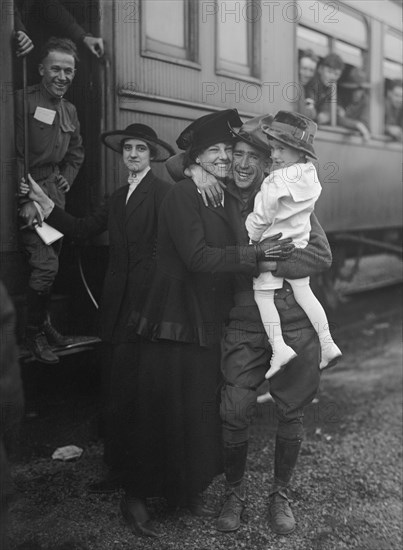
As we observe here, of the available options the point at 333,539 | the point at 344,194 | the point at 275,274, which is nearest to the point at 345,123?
the point at 344,194

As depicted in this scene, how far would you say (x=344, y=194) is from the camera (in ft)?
16.9

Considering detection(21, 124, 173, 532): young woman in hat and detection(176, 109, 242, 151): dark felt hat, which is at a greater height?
detection(176, 109, 242, 151): dark felt hat

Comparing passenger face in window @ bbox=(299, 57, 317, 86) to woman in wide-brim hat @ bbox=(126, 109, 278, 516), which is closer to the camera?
woman in wide-brim hat @ bbox=(126, 109, 278, 516)

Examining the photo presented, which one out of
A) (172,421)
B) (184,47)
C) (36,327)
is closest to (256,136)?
(184,47)

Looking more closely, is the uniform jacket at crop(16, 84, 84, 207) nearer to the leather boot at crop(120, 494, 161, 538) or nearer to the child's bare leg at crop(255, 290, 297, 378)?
the child's bare leg at crop(255, 290, 297, 378)

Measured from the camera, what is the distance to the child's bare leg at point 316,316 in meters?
2.93

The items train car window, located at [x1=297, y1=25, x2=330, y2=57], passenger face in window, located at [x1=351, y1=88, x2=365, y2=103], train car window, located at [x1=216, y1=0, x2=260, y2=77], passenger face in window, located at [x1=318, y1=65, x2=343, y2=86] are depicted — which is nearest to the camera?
train car window, located at [x1=216, y1=0, x2=260, y2=77]

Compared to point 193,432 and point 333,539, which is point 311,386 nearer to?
point 193,432

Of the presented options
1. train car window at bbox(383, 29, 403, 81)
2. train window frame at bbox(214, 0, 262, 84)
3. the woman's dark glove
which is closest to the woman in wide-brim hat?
the woman's dark glove

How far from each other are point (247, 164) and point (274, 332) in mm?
725

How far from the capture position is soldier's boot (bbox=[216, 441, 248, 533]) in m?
3.06

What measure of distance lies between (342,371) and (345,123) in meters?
2.10

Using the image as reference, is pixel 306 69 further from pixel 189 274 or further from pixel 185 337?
pixel 185 337

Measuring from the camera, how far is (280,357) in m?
2.89
